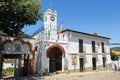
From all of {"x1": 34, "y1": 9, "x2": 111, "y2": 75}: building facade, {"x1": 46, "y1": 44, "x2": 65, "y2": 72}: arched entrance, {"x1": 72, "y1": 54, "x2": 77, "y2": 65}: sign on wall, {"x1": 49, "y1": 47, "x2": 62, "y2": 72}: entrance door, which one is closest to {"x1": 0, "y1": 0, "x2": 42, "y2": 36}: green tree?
{"x1": 34, "y1": 9, "x2": 111, "y2": 75}: building facade

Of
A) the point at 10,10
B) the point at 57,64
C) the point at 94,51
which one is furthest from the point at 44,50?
the point at 94,51

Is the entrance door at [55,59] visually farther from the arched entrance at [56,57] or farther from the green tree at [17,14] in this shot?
the green tree at [17,14]

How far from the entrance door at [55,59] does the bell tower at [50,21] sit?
9.26 feet

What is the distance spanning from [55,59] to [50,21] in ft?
17.7

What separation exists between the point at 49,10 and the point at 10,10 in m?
8.46

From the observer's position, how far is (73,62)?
76.1 feet

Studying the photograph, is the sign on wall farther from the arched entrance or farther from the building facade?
the arched entrance

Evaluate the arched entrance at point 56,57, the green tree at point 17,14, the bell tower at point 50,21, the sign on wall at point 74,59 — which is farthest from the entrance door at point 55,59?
the green tree at point 17,14

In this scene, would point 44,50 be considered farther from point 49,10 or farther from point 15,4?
point 15,4

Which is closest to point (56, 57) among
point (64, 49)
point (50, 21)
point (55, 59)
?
point (55, 59)

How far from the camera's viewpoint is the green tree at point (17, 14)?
13.5 m

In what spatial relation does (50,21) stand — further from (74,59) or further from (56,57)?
(74,59)

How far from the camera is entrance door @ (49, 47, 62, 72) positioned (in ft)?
73.8

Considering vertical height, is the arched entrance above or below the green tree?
below
